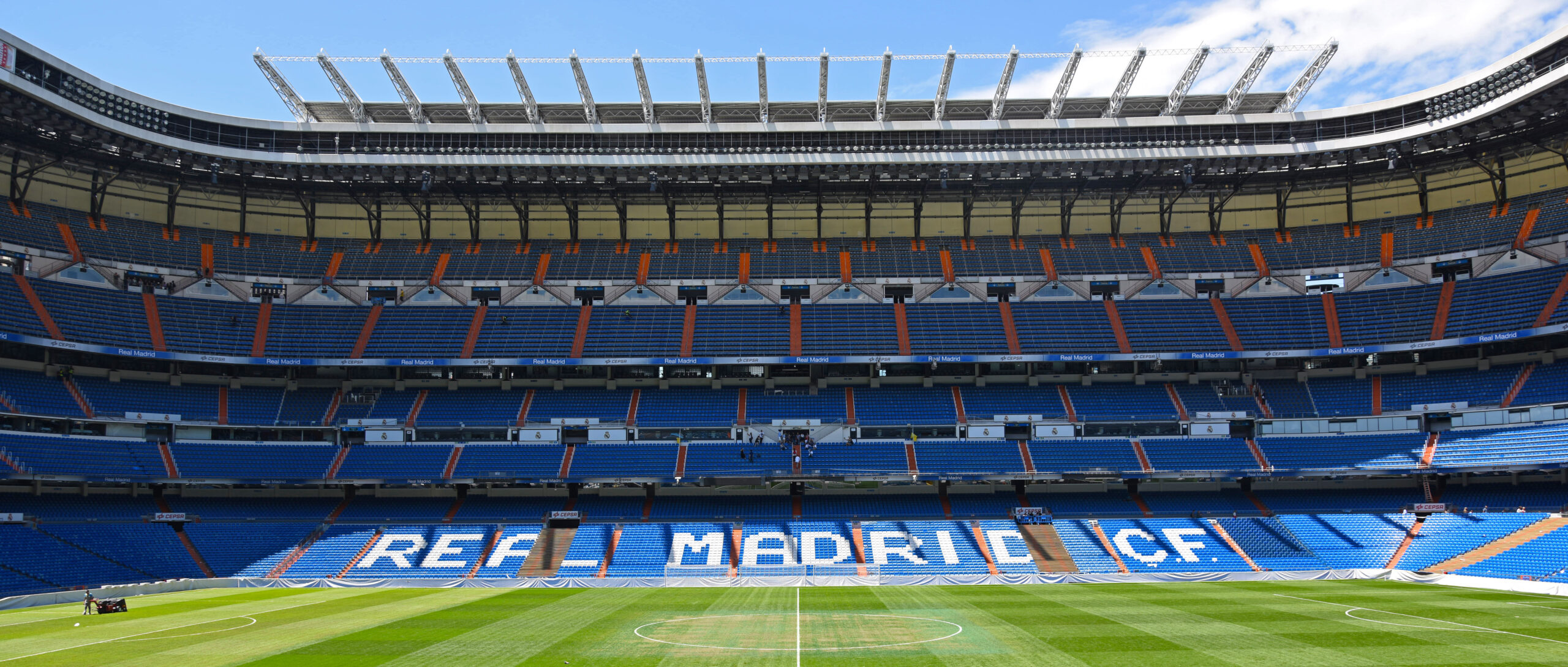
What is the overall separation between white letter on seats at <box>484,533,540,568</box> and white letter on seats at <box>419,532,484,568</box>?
50.4 inches

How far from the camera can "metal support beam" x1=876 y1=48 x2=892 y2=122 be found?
172 feet

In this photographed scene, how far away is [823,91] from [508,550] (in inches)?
1271

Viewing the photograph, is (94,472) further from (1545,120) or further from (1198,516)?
(1545,120)

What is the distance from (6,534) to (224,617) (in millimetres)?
20328

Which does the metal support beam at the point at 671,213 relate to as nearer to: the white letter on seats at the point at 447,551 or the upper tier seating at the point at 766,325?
the upper tier seating at the point at 766,325

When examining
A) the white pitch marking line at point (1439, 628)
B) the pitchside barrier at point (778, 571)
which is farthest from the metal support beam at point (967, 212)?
the white pitch marking line at point (1439, 628)

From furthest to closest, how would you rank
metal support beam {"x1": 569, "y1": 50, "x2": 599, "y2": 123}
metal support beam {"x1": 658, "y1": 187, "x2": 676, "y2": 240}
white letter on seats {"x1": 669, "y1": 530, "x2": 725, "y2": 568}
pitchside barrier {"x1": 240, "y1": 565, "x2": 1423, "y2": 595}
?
metal support beam {"x1": 658, "y1": 187, "x2": 676, "y2": 240}, metal support beam {"x1": 569, "y1": 50, "x2": 599, "y2": 123}, white letter on seats {"x1": 669, "y1": 530, "x2": 725, "y2": 568}, pitchside barrier {"x1": 240, "y1": 565, "x2": 1423, "y2": 595}

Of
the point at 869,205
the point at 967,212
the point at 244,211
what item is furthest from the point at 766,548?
the point at 244,211

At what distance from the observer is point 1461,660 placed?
21.5 meters

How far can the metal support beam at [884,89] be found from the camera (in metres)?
52.4

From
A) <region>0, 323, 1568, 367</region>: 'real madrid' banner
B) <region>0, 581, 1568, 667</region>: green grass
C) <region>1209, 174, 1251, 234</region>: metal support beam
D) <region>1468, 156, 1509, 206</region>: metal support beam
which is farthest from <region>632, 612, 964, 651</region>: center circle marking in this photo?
<region>1468, 156, 1509, 206</region>: metal support beam

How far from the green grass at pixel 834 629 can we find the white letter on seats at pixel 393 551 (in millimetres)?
8414

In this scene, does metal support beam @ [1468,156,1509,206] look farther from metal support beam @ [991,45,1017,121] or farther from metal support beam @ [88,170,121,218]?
metal support beam @ [88,170,121,218]

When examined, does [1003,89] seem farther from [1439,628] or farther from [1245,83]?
[1439,628]
